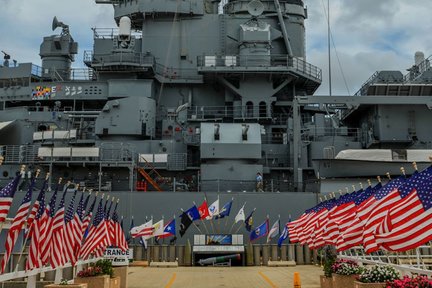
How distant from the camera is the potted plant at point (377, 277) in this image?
8180 millimetres

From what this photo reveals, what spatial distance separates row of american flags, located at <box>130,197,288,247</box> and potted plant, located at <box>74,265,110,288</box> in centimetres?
725

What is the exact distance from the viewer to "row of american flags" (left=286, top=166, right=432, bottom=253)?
649 centimetres

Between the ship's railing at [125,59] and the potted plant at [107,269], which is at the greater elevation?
the ship's railing at [125,59]

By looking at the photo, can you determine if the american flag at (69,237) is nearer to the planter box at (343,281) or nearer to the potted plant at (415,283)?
the planter box at (343,281)

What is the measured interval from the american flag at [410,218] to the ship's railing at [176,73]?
1887 centimetres

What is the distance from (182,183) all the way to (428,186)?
49.8ft

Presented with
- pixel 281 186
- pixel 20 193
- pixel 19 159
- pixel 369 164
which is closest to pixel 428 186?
pixel 369 164

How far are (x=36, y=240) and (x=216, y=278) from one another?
21.7 feet

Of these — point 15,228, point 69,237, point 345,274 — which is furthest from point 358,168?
point 15,228

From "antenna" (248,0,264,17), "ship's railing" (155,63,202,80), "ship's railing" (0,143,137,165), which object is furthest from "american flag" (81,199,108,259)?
"antenna" (248,0,264,17)

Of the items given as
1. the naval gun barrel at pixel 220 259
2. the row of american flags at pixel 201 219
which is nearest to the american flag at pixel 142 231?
the row of american flags at pixel 201 219

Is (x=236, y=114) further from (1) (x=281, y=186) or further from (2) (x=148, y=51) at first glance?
(2) (x=148, y=51)

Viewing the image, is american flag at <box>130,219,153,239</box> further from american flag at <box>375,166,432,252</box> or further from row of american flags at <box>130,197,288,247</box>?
american flag at <box>375,166,432,252</box>

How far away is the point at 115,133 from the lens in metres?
21.9
